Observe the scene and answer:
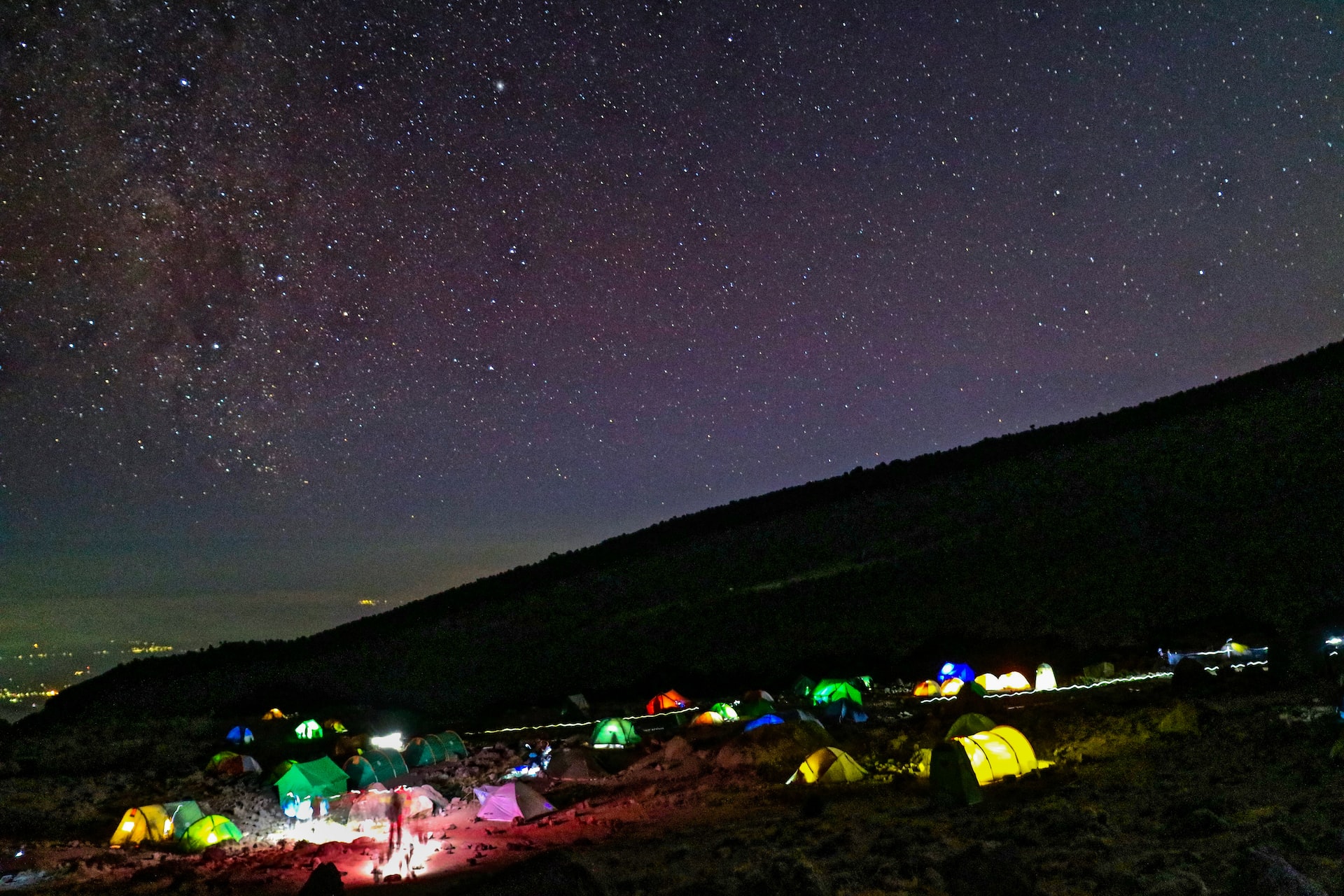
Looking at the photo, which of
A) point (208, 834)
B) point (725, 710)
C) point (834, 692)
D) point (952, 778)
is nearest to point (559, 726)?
point (725, 710)

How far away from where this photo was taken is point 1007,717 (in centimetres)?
1777

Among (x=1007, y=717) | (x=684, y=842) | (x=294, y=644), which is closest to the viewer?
(x=684, y=842)

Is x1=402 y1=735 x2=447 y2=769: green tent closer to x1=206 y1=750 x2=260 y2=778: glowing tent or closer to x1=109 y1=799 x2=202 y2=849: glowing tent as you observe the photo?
x1=206 y1=750 x2=260 y2=778: glowing tent

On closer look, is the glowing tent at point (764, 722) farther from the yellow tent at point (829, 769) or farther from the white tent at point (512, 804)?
the white tent at point (512, 804)

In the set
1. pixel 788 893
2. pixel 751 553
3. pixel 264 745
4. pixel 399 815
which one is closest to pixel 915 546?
pixel 751 553

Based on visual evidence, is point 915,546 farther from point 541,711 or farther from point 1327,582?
point 541,711

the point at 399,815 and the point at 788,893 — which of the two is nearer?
the point at 788,893

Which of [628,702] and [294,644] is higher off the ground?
[294,644]

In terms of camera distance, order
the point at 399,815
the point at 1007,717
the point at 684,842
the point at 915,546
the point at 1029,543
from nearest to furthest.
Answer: the point at 684,842, the point at 399,815, the point at 1007,717, the point at 1029,543, the point at 915,546

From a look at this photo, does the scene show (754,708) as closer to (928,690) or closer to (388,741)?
(928,690)

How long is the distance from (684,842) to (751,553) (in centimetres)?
4611

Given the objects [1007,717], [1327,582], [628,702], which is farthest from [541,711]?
[1327,582]

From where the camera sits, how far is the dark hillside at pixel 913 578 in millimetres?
→ 33812

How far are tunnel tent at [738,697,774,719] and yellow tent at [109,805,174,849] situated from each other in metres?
13.3
